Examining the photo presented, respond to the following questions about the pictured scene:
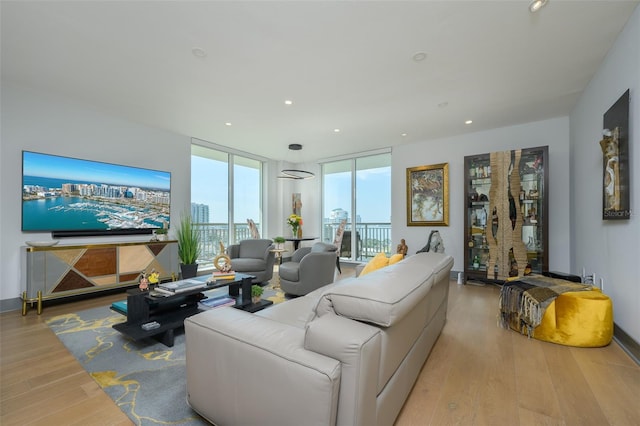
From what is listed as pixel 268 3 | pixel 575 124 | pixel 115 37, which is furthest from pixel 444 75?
pixel 115 37

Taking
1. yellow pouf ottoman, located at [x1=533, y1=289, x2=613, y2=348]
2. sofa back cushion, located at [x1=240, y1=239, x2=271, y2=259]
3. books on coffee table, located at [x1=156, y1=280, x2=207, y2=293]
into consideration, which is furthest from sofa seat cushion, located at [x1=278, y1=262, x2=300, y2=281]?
yellow pouf ottoman, located at [x1=533, y1=289, x2=613, y2=348]

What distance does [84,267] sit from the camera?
3.43 metres

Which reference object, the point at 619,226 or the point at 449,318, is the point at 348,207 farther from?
the point at 619,226

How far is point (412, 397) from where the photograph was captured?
64.0 inches

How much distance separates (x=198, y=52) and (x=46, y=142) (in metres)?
2.63

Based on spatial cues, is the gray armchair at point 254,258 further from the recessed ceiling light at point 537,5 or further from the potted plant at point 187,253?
the recessed ceiling light at point 537,5

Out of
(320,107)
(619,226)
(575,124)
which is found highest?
(320,107)

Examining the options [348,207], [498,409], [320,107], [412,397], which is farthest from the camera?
[348,207]

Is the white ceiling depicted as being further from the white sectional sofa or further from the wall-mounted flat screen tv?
the white sectional sofa

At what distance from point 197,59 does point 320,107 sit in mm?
1619

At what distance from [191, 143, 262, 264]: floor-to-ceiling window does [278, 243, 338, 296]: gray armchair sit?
2568 millimetres

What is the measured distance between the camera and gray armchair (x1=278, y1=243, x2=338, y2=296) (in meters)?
3.63

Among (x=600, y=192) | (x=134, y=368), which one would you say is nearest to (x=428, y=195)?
(x=600, y=192)

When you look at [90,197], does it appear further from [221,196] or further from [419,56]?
[419,56]
